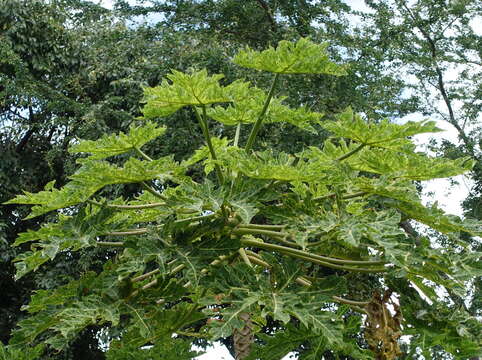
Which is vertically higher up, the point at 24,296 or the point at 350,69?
the point at 350,69

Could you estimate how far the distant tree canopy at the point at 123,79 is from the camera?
6.04m

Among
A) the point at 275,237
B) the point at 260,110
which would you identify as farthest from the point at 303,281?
the point at 260,110

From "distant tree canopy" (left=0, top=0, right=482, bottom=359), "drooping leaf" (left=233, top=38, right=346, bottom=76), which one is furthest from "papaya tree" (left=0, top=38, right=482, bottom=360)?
"distant tree canopy" (left=0, top=0, right=482, bottom=359)

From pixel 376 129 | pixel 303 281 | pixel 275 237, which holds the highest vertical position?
pixel 376 129

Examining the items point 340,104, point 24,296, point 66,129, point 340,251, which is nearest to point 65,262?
point 24,296

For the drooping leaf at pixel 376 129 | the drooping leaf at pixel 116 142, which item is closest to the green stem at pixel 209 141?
the drooping leaf at pixel 116 142

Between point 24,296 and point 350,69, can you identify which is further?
point 350,69

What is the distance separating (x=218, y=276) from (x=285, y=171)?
304 mm

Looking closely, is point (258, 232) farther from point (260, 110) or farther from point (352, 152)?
point (260, 110)

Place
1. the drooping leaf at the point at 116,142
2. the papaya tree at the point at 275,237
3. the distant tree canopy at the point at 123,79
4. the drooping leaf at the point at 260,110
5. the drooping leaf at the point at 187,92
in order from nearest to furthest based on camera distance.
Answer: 1. the papaya tree at the point at 275,237
2. the drooping leaf at the point at 187,92
3. the drooping leaf at the point at 116,142
4. the drooping leaf at the point at 260,110
5. the distant tree canopy at the point at 123,79

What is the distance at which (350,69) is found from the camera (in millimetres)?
6781

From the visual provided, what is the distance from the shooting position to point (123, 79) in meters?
6.30

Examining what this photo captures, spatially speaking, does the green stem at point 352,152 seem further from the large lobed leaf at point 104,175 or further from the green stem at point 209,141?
the large lobed leaf at point 104,175

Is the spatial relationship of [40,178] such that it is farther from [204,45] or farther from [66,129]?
[204,45]
